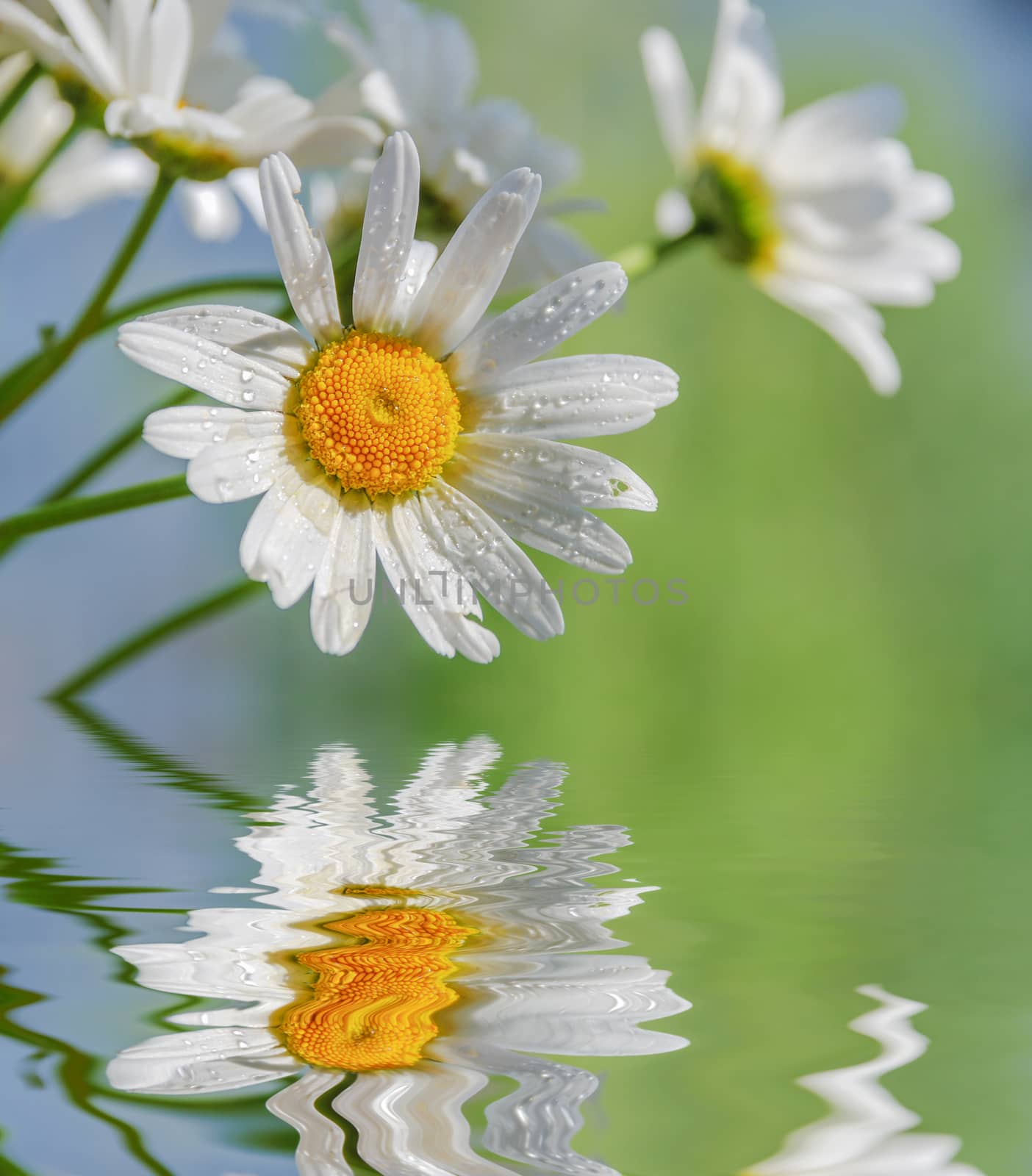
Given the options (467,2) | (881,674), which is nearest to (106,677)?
(881,674)

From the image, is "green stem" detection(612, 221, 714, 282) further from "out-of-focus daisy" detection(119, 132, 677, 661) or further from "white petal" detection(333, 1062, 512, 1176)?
"white petal" detection(333, 1062, 512, 1176)

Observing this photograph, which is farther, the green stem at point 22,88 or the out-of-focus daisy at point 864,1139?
the green stem at point 22,88

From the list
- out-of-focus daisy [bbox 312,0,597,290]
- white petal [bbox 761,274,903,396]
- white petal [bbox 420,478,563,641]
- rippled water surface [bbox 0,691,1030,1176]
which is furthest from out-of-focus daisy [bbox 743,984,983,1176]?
white petal [bbox 761,274,903,396]

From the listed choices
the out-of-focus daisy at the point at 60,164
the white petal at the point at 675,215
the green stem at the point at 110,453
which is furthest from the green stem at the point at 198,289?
the white petal at the point at 675,215

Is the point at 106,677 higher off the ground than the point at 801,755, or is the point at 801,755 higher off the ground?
the point at 801,755

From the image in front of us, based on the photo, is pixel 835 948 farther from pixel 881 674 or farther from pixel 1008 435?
pixel 1008 435

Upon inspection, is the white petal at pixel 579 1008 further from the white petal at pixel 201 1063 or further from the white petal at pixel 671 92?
the white petal at pixel 671 92

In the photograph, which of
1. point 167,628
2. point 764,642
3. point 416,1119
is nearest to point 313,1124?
point 416,1119
